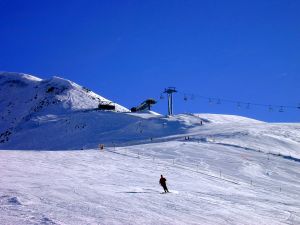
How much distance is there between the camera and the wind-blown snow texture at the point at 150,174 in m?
21.6

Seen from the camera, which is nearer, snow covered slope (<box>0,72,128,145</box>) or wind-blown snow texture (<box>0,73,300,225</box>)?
wind-blown snow texture (<box>0,73,300,225</box>)

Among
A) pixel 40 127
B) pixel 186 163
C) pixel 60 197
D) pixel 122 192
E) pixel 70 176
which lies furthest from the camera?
pixel 40 127

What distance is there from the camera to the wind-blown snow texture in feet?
70.9

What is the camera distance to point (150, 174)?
37531mm

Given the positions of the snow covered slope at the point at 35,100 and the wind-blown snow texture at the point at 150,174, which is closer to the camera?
the wind-blown snow texture at the point at 150,174

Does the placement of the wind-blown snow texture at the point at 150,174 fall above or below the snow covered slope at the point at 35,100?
below

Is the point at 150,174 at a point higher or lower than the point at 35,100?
lower

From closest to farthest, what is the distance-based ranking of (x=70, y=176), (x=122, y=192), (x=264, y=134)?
(x=122, y=192), (x=70, y=176), (x=264, y=134)

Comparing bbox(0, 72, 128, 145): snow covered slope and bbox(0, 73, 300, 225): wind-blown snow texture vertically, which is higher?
bbox(0, 72, 128, 145): snow covered slope

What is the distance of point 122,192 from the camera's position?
1073 inches

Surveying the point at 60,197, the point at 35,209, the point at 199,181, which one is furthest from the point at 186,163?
the point at 35,209

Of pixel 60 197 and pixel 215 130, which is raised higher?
pixel 215 130

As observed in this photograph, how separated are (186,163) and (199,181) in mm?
9354

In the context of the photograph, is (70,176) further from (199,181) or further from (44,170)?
(199,181)
